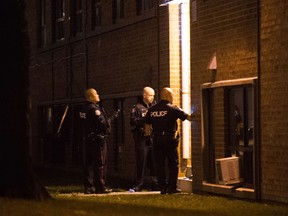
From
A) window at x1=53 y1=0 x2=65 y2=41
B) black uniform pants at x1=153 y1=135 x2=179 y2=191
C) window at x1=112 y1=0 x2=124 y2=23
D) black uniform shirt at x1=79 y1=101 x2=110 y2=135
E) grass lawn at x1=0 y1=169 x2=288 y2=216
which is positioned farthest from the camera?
window at x1=53 y1=0 x2=65 y2=41

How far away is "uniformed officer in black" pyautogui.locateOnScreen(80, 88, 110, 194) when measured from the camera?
55.2 ft

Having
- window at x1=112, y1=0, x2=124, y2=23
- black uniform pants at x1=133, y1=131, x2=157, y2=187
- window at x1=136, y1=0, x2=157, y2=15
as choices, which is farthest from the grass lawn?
window at x1=112, y1=0, x2=124, y2=23

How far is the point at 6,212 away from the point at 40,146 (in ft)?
59.5

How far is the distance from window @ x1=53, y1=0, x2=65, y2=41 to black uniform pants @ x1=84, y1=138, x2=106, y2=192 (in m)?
9.90

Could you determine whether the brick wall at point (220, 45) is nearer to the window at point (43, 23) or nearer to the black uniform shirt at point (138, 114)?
the black uniform shirt at point (138, 114)

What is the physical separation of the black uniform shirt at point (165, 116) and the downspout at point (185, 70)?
2130 mm

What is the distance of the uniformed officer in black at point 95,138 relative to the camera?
1681 centimetres

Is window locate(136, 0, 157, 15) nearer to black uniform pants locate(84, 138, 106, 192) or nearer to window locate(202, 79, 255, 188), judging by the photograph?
window locate(202, 79, 255, 188)

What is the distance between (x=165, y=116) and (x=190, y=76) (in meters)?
1.57

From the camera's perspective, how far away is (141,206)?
42.6 ft

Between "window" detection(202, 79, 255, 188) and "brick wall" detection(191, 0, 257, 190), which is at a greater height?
"brick wall" detection(191, 0, 257, 190)

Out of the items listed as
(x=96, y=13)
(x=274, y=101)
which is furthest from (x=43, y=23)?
(x=274, y=101)

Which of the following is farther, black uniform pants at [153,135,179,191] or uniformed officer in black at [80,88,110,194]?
uniformed officer in black at [80,88,110,194]

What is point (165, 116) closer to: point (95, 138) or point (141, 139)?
point (95, 138)
